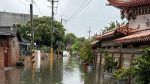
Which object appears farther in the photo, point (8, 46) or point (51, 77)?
point (8, 46)

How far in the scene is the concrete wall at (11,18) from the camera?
84.9m

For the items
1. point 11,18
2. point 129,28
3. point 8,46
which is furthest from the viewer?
point 11,18

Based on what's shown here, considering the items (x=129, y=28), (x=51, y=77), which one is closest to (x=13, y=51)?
(x=51, y=77)

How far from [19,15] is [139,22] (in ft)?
221

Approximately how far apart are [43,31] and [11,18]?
515 inches

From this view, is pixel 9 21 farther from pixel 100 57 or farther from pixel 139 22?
pixel 139 22

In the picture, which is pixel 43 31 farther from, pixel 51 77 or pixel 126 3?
pixel 126 3

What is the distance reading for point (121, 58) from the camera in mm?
28078

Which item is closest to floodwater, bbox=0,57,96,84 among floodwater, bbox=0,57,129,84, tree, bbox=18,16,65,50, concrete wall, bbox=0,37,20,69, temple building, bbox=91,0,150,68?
floodwater, bbox=0,57,129,84

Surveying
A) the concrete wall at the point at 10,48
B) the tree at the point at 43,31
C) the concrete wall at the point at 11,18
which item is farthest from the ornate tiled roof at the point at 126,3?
the concrete wall at the point at 11,18

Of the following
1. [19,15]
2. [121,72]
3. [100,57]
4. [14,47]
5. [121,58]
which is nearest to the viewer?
[121,72]

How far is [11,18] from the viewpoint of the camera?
3546 inches

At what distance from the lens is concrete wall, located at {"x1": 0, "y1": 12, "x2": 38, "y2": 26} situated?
278 ft

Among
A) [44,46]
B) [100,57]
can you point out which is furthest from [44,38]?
[100,57]
